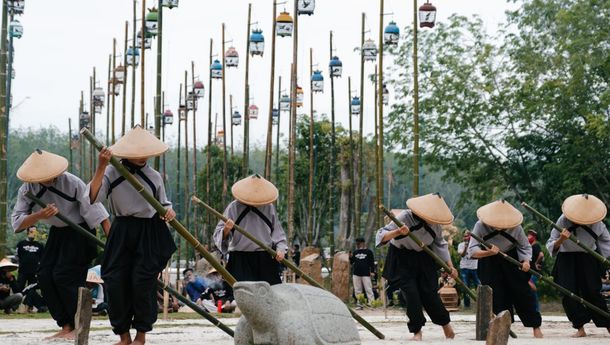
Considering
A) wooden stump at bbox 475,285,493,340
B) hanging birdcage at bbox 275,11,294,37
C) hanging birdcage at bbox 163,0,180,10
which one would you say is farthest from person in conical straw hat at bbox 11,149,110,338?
hanging birdcage at bbox 275,11,294,37

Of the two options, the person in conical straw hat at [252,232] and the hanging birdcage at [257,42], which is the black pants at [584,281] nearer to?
the person in conical straw hat at [252,232]

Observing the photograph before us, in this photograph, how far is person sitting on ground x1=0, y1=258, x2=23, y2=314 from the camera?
1789 centimetres

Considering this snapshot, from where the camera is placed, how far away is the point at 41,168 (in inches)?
413

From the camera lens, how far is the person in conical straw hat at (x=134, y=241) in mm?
9570

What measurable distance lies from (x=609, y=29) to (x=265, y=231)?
62.9 feet

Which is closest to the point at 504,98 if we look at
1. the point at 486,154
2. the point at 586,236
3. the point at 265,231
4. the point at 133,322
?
the point at 486,154

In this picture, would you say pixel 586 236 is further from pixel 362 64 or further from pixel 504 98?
pixel 504 98

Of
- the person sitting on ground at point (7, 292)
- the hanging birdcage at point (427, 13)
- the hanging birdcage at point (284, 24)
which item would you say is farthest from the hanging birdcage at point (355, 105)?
the person sitting on ground at point (7, 292)

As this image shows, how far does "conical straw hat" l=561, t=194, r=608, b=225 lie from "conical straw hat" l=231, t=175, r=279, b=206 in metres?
4.31

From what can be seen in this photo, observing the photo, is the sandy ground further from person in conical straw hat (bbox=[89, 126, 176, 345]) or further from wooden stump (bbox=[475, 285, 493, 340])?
person in conical straw hat (bbox=[89, 126, 176, 345])

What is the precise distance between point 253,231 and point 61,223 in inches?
78.5

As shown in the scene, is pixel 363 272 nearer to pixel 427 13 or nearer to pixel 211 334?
pixel 427 13

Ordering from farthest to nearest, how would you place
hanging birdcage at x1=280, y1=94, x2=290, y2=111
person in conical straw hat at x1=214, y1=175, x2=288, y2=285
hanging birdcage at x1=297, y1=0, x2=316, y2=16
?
hanging birdcage at x1=280, y1=94, x2=290, y2=111, hanging birdcage at x1=297, y1=0, x2=316, y2=16, person in conical straw hat at x1=214, y1=175, x2=288, y2=285

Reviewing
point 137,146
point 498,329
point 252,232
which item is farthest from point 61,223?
point 498,329
